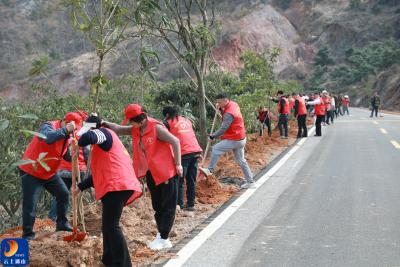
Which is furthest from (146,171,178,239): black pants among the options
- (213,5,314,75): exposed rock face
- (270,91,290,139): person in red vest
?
(213,5,314,75): exposed rock face

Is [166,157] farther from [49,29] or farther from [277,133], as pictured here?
[49,29]

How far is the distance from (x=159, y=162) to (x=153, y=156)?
10cm

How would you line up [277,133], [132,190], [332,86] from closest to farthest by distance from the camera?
[132,190] → [277,133] → [332,86]

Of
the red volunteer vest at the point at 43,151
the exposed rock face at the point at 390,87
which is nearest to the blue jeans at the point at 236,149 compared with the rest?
the red volunteer vest at the point at 43,151

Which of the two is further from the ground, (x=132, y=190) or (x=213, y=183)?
(x=132, y=190)

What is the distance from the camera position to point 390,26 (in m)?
69.2

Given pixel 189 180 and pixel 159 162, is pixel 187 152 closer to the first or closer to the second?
pixel 189 180

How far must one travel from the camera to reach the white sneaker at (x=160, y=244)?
6.30 metres

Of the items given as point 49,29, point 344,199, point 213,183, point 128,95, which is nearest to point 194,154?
point 213,183

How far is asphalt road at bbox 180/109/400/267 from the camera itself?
5.84 m

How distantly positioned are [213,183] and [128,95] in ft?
28.9

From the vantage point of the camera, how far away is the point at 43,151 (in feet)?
20.7

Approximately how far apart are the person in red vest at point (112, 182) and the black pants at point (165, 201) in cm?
105

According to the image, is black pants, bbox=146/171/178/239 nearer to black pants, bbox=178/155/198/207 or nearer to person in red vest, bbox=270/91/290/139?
black pants, bbox=178/155/198/207
